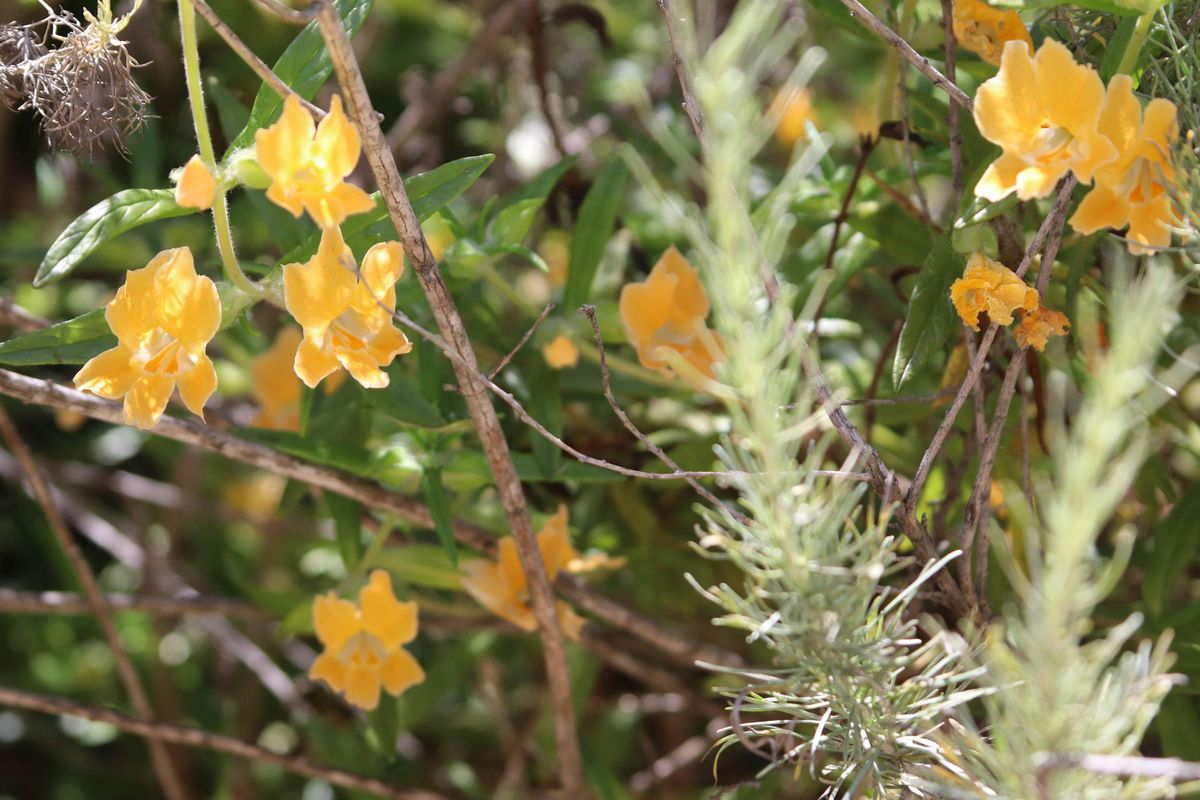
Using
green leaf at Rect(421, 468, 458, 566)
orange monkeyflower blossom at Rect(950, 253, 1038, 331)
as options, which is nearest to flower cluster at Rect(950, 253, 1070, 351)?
orange monkeyflower blossom at Rect(950, 253, 1038, 331)

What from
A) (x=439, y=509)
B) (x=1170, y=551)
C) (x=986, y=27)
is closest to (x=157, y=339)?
(x=439, y=509)

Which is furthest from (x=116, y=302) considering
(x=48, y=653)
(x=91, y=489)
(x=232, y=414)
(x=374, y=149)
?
(x=91, y=489)

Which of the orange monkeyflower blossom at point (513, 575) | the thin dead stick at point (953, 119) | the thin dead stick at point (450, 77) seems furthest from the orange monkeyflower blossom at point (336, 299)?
the thin dead stick at point (450, 77)

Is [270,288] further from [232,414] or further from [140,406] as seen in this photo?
[232,414]

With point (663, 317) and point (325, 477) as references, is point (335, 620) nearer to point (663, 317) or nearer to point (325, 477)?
point (325, 477)

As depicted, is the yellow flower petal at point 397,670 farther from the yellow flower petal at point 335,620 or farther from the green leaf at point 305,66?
the green leaf at point 305,66

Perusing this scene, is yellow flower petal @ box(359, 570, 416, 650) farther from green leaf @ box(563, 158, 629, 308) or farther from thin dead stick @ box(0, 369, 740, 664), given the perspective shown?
green leaf @ box(563, 158, 629, 308)

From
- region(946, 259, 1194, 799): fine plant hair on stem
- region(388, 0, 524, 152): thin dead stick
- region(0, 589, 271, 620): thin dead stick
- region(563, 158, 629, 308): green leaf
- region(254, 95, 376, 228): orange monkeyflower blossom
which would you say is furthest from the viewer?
region(388, 0, 524, 152): thin dead stick
